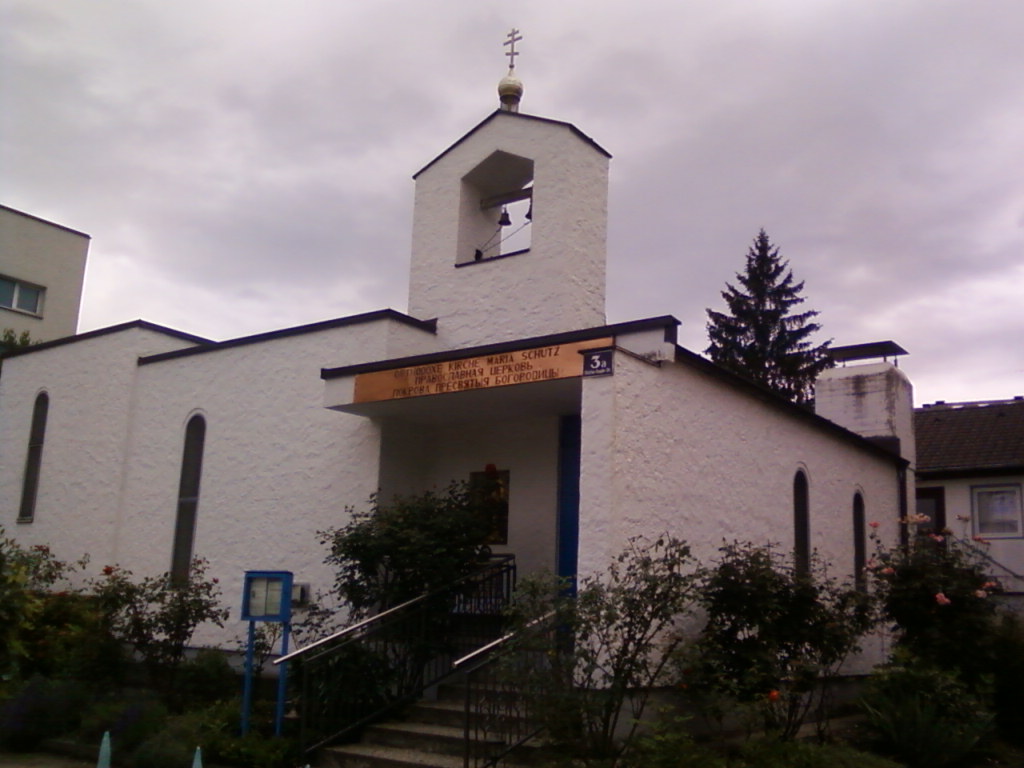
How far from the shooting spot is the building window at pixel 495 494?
1369 cm

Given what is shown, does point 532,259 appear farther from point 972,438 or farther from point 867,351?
point 972,438

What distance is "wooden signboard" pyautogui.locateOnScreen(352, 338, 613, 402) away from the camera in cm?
1127

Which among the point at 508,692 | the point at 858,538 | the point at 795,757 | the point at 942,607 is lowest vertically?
the point at 795,757

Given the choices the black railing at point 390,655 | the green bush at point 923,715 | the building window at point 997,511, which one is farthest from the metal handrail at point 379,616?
the building window at point 997,511

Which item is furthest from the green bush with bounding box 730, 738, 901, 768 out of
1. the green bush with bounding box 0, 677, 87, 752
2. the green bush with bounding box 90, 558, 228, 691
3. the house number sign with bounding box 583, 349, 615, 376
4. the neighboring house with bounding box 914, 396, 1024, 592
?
the neighboring house with bounding box 914, 396, 1024, 592

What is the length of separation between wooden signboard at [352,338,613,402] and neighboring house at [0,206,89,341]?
881 inches

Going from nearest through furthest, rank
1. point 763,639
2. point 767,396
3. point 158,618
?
point 763,639
point 158,618
point 767,396

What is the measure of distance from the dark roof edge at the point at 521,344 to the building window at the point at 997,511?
14.9 meters

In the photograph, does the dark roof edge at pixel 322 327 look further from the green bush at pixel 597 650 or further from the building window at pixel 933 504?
the building window at pixel 933 504

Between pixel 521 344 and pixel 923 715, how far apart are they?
5.83 m

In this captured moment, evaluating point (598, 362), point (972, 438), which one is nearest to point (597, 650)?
point (598, 362)

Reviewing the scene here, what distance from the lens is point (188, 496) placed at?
1608 centimetres

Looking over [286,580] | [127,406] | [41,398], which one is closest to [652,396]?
[286,580]

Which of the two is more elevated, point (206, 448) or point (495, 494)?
point (206, 448)
